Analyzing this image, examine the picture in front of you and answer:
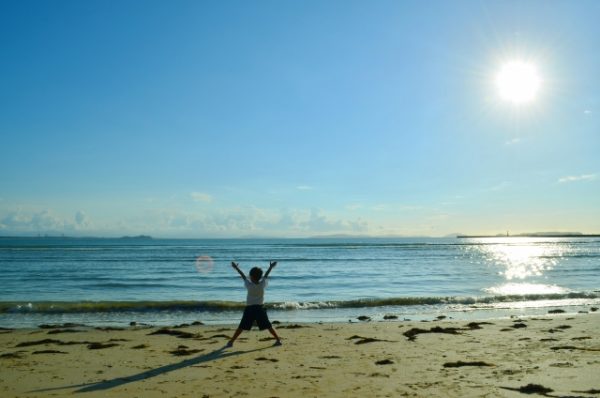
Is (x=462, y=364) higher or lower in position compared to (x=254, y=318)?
lower

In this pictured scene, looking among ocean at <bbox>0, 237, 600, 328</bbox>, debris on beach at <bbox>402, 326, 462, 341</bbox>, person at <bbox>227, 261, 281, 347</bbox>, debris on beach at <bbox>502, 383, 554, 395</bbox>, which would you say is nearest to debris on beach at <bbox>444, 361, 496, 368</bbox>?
debris on beach at <bbox>502, 383, 554, 395</bbox>

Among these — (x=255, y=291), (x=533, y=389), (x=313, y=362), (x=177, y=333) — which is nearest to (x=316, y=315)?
(x=177, y=333)

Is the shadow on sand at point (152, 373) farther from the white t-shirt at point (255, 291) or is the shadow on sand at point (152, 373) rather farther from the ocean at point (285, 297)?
the ocean at point (285, 297)

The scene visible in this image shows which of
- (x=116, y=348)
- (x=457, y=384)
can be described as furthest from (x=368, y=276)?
(x=457, y=384)

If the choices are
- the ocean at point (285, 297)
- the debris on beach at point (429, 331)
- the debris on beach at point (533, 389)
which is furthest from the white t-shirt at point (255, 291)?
the ocean at point (285, 297)

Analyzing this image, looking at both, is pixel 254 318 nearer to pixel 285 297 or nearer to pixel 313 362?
pixel 313 362

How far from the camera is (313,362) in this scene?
9.00 m

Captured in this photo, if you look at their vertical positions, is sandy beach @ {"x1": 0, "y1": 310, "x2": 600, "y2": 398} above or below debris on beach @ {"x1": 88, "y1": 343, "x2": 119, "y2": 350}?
above

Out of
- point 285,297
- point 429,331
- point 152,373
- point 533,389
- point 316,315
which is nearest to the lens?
point 533,389

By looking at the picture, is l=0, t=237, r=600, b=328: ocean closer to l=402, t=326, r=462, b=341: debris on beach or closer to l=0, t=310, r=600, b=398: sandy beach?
l=402, t=326, r=462, b=341: debris on beach

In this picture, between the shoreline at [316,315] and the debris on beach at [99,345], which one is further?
the shoreline at [316,315]

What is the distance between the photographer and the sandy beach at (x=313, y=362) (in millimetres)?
6957

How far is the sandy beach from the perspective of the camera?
696 centimetres

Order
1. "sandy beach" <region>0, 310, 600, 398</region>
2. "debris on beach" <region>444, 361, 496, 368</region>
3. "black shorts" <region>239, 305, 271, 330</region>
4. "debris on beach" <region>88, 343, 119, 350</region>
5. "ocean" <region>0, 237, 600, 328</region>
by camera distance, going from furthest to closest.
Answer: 1. "ocean" <region>0, 237, 600, 328</region>
2. "debris on beach" <region>88, 343, 119, 350</region>
3. "black shorts" <region>239, 305, 271, 330</region>
4. "debris on beach" <region>444, 361, 496, 368</region>
5. "sandy beach" <region>0, 310, 600, 398</region>
